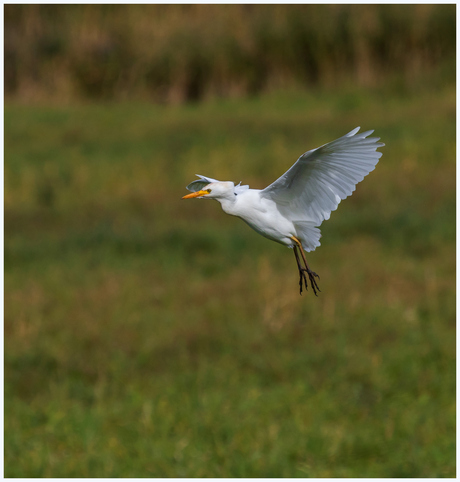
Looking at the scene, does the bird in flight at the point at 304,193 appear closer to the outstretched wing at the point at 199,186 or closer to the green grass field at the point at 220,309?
the outstretched wing at the point at 199,186

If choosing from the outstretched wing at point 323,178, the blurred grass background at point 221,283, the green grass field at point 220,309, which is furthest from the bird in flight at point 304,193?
the green grass field at point 220,309

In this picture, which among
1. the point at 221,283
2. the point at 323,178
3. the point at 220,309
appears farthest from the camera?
the point at 221,283

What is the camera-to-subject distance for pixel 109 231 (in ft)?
51.9

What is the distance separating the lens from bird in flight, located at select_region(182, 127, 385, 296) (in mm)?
746

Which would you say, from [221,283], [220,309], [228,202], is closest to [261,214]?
[228,202]

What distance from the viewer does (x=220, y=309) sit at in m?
12.4

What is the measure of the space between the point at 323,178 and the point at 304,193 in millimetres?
26

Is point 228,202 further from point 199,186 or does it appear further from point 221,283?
point 221,283

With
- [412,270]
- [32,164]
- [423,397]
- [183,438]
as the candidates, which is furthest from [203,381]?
[32,164]

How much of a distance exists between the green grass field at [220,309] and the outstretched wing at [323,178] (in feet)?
21.7

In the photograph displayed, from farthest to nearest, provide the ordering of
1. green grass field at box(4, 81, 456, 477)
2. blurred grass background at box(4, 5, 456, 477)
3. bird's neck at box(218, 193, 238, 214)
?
green grass field at box(4, 81, 456, 477)
blurred grass background at box(4, 5, 456, 477)
bird's neck at box(218, 193, 238, 214)

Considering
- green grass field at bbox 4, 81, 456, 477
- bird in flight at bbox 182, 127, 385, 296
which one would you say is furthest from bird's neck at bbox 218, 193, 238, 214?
green grass field at bbox 4, 81, 456, 477

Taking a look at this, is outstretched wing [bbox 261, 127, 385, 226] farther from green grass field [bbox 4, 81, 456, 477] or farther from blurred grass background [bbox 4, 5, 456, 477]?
green grass field [bbox 4, 81, 456, 477]

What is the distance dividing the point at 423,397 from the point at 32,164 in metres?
12.4
